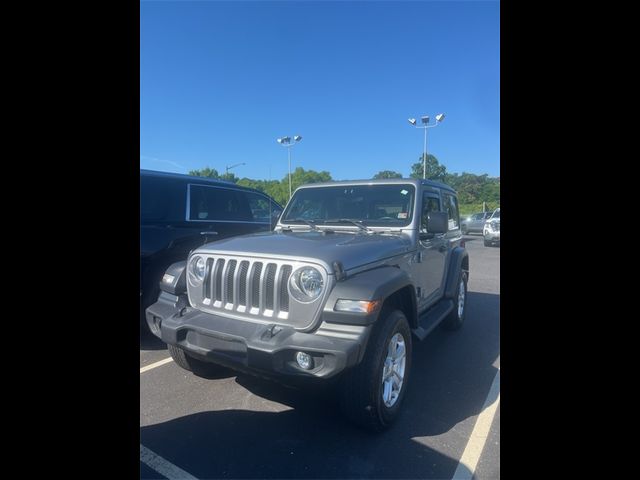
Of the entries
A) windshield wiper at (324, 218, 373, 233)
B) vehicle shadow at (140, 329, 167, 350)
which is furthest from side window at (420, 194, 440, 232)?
vehicle shadow at (140, 329, 167, 350)

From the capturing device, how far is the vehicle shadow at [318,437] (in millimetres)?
2258

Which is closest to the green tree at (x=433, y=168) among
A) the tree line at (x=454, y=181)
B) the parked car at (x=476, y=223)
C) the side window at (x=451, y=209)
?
the tree line at (x=454, y=181)

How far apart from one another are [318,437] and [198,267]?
1645 millimetres

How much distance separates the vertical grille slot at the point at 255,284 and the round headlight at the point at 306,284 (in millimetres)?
296

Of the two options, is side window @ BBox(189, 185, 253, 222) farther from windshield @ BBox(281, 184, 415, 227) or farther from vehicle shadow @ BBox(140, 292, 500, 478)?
vehicle shadow @ BBox(140, 292, 500, 478)

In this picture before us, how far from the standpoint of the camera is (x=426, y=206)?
394cm

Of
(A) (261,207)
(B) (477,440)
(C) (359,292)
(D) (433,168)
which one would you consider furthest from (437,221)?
(D) (433,168)

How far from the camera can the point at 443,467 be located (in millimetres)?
2297

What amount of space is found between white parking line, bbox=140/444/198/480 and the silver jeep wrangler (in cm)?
66

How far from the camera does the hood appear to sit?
2.62 metres

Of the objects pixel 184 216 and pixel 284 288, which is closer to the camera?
pixel 284 288

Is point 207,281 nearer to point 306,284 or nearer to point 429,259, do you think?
point 306,284

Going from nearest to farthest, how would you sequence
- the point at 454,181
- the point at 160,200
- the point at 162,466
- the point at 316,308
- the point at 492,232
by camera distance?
the point at 162,466 → the point at 316,308 → the point at 160,200 → the point at 492,232 → the point at 454,181
